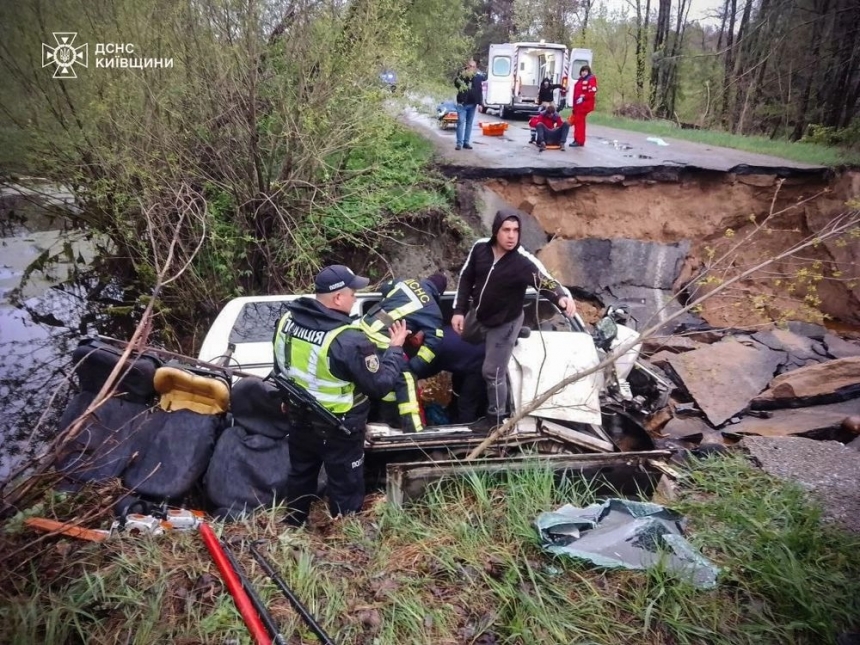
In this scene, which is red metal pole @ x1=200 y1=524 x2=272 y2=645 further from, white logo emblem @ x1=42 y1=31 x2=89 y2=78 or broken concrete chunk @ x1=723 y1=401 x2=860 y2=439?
white logo emblem @ x1=42 y1=31 x2=89 y2=78

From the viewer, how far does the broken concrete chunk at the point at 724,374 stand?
5.68 meters

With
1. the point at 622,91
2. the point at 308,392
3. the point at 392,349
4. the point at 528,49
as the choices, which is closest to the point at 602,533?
the point at 392,349

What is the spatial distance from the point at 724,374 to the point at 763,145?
7.87 metres

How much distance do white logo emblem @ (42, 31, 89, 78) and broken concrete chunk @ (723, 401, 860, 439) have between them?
9075 millimetres

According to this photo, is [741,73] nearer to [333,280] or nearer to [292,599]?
[333,280]

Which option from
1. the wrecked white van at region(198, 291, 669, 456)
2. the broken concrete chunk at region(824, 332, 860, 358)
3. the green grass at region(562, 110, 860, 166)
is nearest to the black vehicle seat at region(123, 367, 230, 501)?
the wrecked white van at region(198, 291, 669, 456)

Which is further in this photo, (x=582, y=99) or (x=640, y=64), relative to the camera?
(x=640, y=64)

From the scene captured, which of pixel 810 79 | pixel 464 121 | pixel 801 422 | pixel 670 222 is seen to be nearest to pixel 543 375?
pixel 801 422

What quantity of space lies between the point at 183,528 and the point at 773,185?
10.2 metres

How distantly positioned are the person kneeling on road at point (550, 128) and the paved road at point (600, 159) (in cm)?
26

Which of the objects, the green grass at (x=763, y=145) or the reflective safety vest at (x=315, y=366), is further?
the green grass at (x=763, y=145)

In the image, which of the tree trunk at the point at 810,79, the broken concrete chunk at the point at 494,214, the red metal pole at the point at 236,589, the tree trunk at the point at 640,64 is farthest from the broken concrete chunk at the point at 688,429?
the tree trunk at the point at 640,64

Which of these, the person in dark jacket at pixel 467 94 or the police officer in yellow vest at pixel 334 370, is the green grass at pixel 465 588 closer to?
the police officer in yellow vest at pixel 334 370

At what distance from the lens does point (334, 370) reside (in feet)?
10.7
